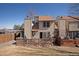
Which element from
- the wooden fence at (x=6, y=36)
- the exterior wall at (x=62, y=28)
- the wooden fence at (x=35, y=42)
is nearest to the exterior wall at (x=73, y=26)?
the exterior wall at (x=62, y=28)

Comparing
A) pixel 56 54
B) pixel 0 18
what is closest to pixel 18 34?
pixel 0 18

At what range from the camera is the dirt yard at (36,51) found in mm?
5516

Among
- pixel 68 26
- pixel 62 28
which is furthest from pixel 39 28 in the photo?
pixel 68 26

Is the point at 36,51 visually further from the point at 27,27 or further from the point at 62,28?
the point at 62,28

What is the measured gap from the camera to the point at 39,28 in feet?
18.3

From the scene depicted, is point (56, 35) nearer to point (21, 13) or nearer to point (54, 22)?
point (54, 22)

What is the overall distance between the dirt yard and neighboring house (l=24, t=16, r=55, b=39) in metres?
0.25

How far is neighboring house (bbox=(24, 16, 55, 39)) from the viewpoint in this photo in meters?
5.50

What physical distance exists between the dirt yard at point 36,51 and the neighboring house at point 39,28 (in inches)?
9.8

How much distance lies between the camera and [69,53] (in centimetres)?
554

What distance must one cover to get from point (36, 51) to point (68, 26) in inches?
29.1

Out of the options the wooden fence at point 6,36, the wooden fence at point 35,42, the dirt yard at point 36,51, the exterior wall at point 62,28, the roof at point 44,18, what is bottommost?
the dirt yard at point 36,51

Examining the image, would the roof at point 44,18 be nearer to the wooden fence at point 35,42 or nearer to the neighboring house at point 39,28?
the neighboring house at point 39,28

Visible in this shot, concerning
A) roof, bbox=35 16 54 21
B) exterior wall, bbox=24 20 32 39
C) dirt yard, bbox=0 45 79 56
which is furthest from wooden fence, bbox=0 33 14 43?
roof, bbox=35 16 54 21
